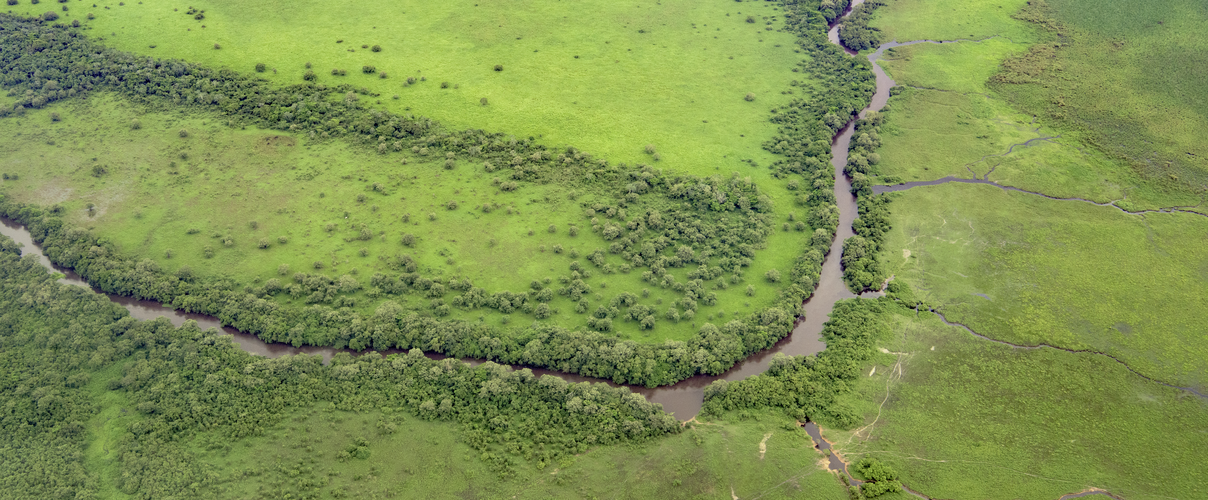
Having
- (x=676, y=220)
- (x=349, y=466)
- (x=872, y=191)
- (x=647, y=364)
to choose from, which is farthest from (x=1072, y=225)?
(x=349, y=466)

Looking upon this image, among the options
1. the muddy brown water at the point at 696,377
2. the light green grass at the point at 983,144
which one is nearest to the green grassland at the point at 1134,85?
the light green grass at the point at 983,144

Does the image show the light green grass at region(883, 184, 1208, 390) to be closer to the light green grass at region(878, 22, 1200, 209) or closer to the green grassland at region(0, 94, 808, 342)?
the light green grass at region(878, 22, 1200, 209)

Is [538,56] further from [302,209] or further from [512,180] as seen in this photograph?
[302,209]

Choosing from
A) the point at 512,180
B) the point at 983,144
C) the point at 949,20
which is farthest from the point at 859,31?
the point at 512,180

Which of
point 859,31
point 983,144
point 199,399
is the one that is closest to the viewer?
point 199,399

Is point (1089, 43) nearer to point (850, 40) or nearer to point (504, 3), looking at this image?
point (850, 40)

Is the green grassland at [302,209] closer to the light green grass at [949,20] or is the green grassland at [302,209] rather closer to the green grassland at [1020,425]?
the green grassland at [1020,425]
